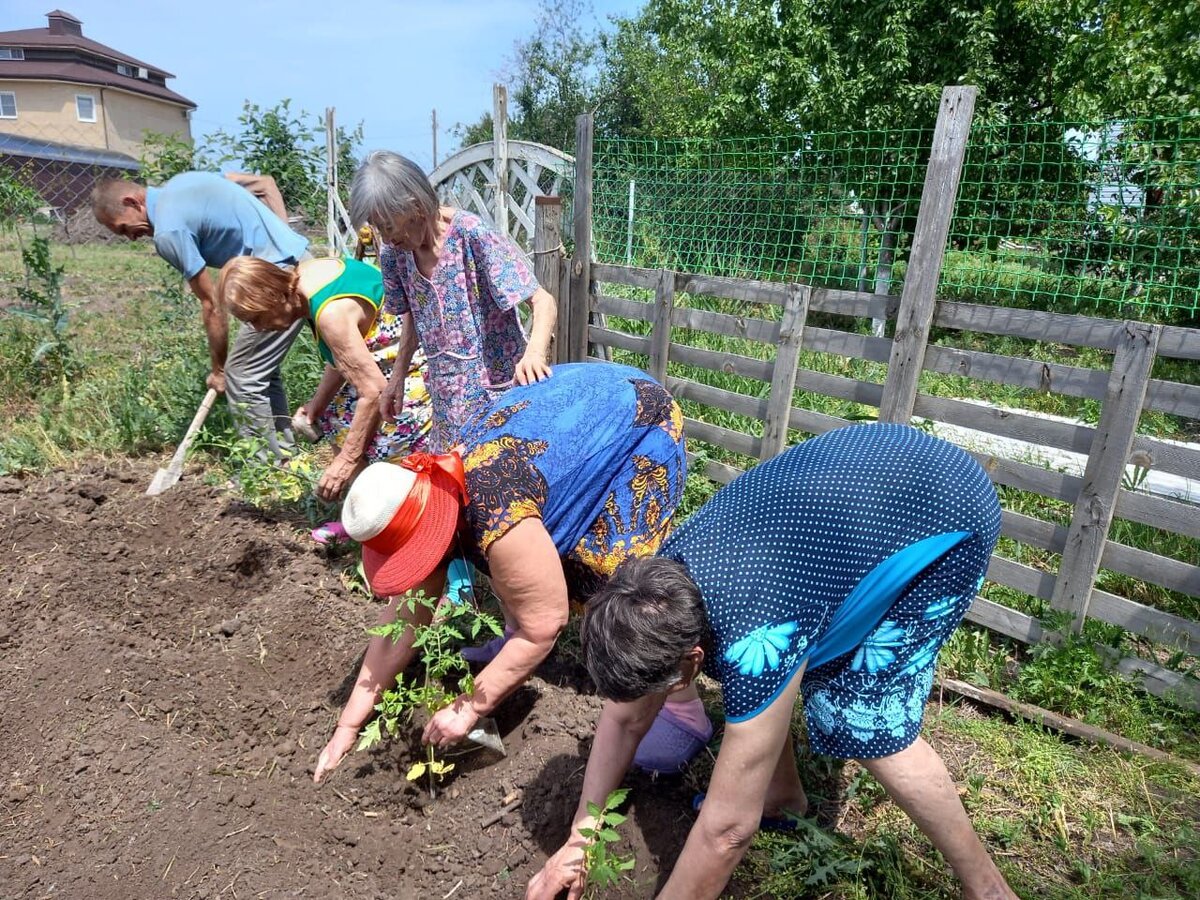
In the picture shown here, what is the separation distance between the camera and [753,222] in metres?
6.06

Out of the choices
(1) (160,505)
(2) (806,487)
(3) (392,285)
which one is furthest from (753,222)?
(2) (806,487)

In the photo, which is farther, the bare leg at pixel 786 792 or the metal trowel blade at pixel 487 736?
the metal trowel blade at pixel 487 736

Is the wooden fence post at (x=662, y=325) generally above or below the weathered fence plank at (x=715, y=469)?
above

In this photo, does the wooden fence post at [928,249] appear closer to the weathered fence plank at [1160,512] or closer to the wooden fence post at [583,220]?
the weathered fence plank at [1160,512]

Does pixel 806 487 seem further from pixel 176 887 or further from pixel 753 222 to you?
pixel 753 222

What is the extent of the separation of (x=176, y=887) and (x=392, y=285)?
2.01 meters

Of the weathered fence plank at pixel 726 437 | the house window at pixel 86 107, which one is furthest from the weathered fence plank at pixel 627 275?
the house window at pixel 86 107

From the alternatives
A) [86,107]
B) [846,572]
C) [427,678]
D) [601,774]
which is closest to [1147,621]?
[846,572]

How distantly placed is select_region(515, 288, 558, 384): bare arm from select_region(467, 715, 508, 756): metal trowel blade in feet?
3.46

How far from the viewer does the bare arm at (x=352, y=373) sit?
312cm

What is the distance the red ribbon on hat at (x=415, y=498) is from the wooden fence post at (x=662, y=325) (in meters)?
2.48

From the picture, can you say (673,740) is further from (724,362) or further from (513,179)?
(513,179)

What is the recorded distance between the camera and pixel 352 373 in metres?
3.14

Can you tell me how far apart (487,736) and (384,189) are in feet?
5.47
